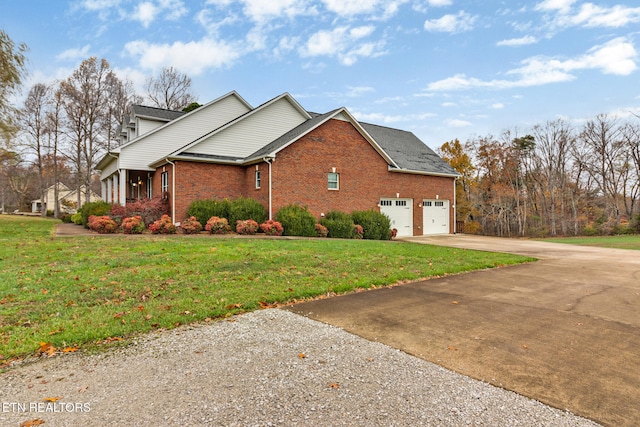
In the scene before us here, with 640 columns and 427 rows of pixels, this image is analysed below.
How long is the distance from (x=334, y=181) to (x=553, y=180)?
21.9m

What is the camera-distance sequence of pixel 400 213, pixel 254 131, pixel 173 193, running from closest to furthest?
pixel 173 193 < pixel 254 131 < pixel 400 213

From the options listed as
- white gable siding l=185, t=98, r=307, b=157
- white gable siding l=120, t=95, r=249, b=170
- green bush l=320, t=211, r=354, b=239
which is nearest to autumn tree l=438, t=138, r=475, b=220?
white gable siding l=185, t=98, r=307, b=157

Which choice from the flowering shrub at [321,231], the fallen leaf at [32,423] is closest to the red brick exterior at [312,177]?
the flowering shrub at [321,231]

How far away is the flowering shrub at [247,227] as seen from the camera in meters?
15.1

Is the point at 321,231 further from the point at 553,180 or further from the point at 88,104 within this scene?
the point at 88,104

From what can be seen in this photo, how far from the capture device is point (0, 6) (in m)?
17.2

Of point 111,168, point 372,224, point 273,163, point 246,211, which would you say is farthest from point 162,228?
point 111,168

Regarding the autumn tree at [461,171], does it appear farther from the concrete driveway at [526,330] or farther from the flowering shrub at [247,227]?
the concrete driveway at [526,330]

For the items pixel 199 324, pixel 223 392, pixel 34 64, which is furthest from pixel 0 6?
pixel 223 392

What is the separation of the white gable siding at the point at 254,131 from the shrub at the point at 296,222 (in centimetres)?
516

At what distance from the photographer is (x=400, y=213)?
73.8 feet

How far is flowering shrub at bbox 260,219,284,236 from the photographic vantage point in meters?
15.6

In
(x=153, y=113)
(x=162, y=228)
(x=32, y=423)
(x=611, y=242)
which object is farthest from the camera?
(x=153, y=113)

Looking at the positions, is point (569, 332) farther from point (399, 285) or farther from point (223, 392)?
point (223, 392)
